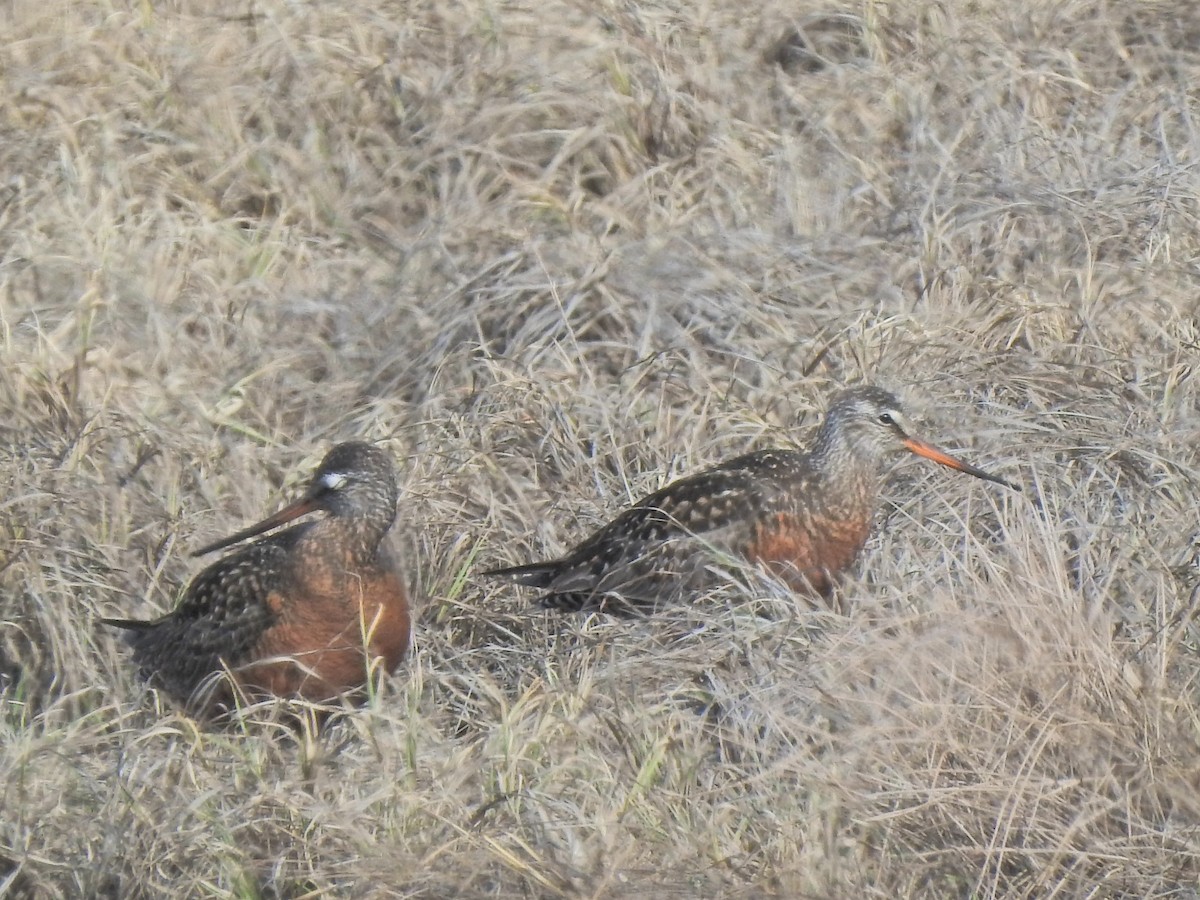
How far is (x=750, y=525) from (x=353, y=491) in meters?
0.99

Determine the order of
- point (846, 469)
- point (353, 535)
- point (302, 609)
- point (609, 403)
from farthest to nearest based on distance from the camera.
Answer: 1. point (609, 403)
2. point (846, 469)
3. point (353, 535)
4. point (302, 609)

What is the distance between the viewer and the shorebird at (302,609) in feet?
15.3

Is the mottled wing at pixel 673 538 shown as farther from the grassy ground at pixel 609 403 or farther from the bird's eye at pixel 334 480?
the bird's eye at pixel 334 480

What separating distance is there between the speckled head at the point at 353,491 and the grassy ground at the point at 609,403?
0.33 meters

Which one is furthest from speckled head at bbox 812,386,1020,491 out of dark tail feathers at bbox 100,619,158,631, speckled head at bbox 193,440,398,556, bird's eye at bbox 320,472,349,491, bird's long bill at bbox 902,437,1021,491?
dark tail feathers at bbox 100,619,158,631

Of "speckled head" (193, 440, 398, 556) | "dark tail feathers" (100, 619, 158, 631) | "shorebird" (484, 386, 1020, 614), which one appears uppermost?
"speckled head" (193, 440, 398, 556)

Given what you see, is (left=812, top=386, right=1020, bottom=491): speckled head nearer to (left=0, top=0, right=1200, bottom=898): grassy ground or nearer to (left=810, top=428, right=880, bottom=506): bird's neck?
(left=810, top=428, right=880, bottom=506): bird's neck

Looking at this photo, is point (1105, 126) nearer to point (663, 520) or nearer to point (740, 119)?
point (740, 119)

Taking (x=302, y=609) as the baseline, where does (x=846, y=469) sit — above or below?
below

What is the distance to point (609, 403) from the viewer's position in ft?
18.1

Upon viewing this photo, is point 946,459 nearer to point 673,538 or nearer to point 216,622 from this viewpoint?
point 673,538

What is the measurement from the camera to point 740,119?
6816 millimetres

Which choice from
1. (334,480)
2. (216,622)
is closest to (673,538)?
(334,480)

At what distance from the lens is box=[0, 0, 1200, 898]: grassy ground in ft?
11.8
